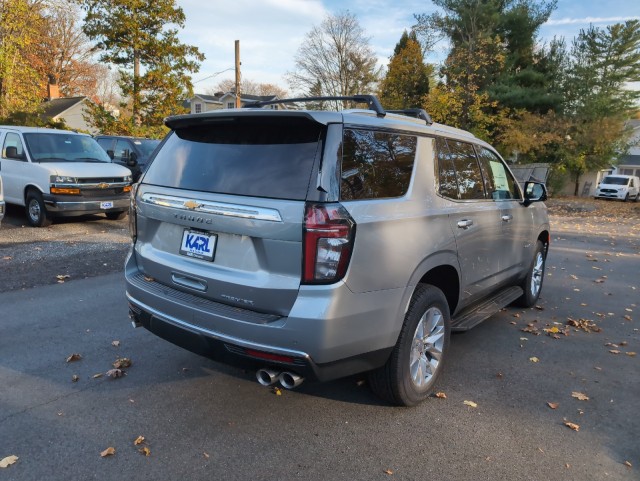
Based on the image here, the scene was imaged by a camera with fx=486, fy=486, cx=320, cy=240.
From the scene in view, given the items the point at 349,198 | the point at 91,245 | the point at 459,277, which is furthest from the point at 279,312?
the point at 91,245

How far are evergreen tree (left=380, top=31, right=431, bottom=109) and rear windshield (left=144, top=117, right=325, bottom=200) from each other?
31.9 metres

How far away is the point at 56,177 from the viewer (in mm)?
9555

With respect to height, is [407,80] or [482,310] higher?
[407,80]

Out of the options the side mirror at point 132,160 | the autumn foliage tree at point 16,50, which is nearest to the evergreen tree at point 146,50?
the autumn foliage tree at point 16,50

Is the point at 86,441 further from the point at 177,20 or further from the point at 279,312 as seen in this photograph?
the point at 177,20

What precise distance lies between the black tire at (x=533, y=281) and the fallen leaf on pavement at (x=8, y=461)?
5.02 meters

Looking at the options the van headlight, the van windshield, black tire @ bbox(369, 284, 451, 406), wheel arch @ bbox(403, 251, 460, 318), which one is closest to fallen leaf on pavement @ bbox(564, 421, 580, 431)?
black tire @ bbox(369, 284, 451, 406)

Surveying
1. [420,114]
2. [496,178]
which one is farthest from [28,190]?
[496,178]

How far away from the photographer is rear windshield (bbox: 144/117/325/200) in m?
2.79

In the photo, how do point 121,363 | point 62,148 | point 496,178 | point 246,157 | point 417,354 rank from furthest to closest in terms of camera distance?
1. point 62,148
2. point 496,178
3. point 121,363
4. point 417,354
5. point 246,157

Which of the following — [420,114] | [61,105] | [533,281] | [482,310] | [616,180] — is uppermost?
[61,105]

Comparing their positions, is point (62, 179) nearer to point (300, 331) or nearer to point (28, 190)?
point (28, 190)

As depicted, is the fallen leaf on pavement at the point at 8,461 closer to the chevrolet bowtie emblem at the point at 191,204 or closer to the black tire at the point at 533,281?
the chevrolet bowtie emblem at the point at 191,204

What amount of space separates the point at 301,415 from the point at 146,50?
25447 millimetres
